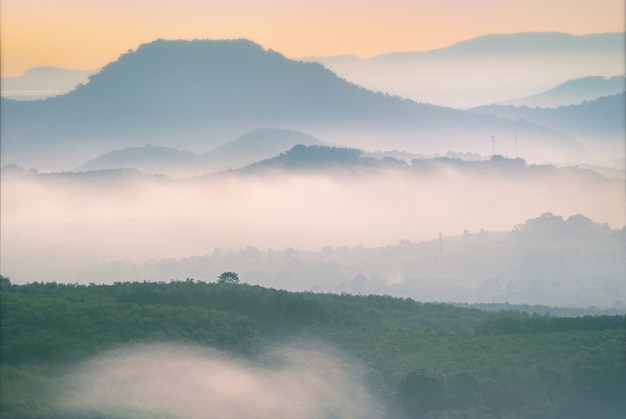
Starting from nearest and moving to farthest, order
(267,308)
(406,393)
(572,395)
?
(406,393), (572,395), (267,308)

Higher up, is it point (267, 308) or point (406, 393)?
point (267, 308)

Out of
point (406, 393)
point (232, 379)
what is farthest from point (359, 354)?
point (232, 379)

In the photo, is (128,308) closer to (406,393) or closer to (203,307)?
(203,307)

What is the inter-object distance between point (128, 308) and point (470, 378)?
21.1 m

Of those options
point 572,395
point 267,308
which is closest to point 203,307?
point 267,308

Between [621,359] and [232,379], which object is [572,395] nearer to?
[621,359]

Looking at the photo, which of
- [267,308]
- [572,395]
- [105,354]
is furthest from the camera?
[267,308]

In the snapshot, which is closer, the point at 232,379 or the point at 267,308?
the point at 232,379

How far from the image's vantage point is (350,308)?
284 ft

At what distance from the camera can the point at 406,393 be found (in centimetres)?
6956

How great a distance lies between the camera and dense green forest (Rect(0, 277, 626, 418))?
214 feet

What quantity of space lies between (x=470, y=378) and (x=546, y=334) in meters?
14.9

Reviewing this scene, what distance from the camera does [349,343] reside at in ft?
246

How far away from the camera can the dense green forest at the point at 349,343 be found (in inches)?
2569
